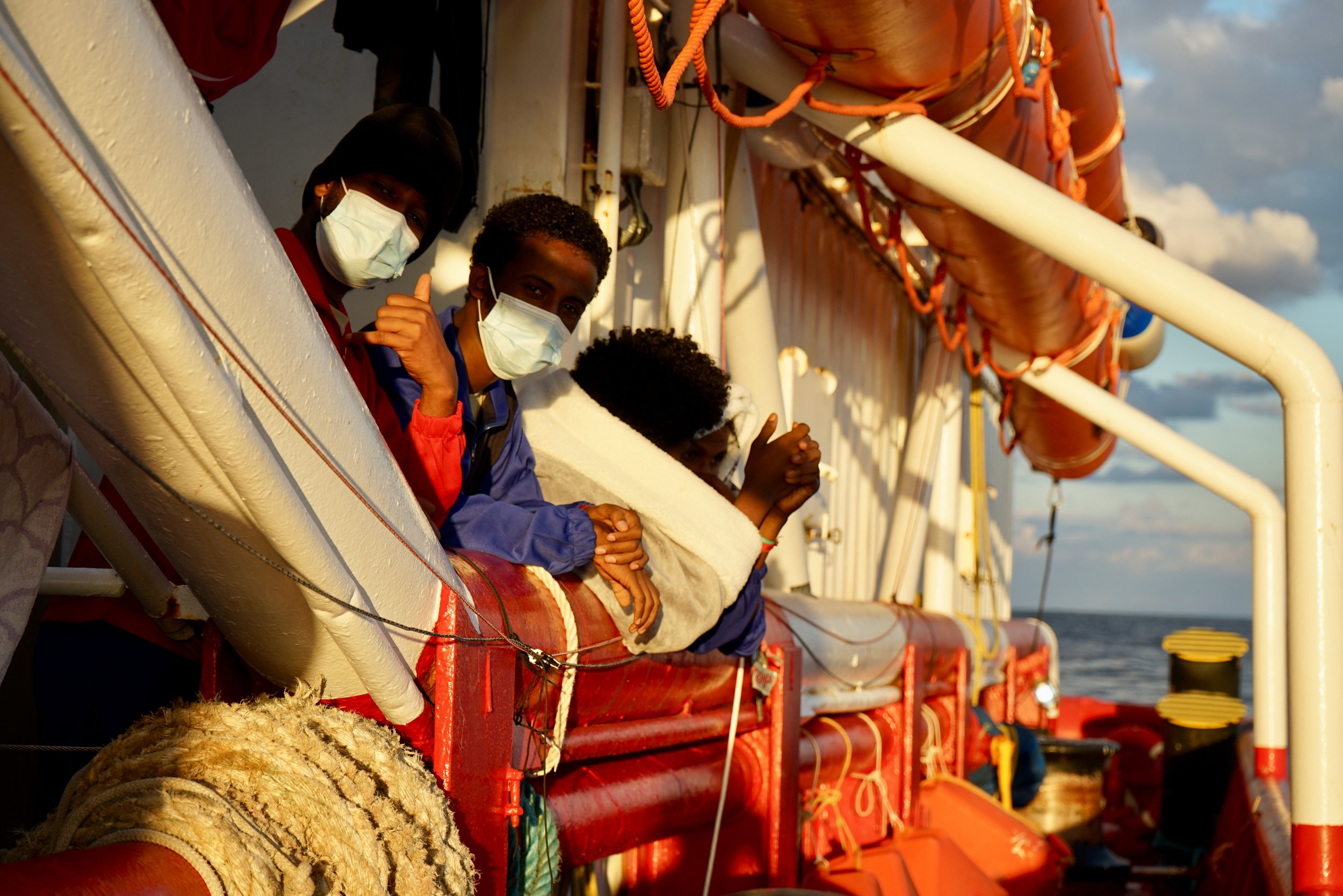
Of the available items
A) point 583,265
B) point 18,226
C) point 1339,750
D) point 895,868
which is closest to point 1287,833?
point 1339,750

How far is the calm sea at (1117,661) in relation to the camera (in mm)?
34531

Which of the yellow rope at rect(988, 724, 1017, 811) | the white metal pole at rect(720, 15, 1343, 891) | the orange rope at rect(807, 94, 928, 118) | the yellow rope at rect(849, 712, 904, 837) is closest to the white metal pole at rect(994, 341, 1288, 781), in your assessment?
the white metal pole at rect(720, 15, 1343, 891)

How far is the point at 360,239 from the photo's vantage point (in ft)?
5.58

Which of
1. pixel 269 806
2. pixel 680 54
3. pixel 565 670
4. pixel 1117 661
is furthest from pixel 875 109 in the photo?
pixel 1117 661

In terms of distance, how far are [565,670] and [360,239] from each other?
0.71 m

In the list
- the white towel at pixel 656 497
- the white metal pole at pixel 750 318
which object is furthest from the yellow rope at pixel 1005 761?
the white towel at pixel 656 497

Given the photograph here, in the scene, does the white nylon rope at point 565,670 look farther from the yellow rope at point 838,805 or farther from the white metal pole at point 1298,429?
the white metal pole at point 1298,429

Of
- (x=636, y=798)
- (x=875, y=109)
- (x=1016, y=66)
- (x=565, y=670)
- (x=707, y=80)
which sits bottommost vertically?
(x=636, y=798)

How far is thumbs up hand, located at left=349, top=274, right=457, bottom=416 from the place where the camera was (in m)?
1.52

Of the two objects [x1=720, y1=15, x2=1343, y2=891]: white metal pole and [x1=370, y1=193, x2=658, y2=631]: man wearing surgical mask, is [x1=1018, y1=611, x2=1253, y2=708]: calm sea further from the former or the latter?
[x1=370, y1=193, x2=658, y2=631]: man wearing surgical mask

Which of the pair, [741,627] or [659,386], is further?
[659,386]

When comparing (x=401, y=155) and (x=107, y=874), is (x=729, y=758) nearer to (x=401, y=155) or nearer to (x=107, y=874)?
(x=401, y=155)

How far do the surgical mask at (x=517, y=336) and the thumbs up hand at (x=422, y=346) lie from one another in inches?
9.4

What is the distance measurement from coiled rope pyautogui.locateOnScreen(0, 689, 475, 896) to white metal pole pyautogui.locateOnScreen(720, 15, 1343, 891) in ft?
7.10
